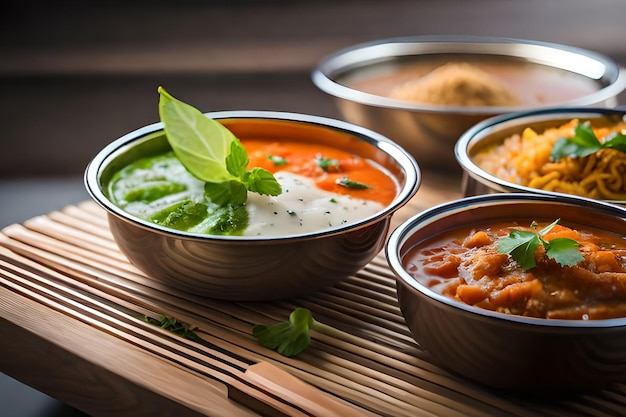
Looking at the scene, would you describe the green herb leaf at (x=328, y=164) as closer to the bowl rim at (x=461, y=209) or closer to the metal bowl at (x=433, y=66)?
the metal bowl at (x=433, y=66)

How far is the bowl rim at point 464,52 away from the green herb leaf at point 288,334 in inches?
44.5

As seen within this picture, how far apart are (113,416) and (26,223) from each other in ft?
3.10

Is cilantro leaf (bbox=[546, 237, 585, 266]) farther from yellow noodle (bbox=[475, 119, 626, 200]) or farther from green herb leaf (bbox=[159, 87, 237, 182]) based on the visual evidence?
green herb leaf (bbox=[159, 87, 237, 182])

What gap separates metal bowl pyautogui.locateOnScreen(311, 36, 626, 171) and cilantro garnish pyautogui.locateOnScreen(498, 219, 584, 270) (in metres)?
1.17

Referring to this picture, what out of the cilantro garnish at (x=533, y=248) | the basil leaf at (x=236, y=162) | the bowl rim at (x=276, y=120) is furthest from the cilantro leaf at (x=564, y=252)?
the basil leaf at (x=236, y=162)

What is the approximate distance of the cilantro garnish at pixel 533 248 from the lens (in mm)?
1883

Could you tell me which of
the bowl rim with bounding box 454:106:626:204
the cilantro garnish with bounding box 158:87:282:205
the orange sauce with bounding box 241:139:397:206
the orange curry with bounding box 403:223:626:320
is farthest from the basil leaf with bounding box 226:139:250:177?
the bowl rim with bounding box 454:106:626:204

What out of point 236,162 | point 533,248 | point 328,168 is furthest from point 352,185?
point 533,248

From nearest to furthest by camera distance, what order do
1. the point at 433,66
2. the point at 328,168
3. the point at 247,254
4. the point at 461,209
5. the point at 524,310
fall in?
the point at 524,310
the point at 247,254
the point at 461,209
the point at 328,168
the point at 433,66

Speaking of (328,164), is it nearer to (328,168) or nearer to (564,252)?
(328,168)

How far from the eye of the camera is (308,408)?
6.27ft

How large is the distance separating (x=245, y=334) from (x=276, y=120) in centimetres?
98

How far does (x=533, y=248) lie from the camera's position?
6.31ft

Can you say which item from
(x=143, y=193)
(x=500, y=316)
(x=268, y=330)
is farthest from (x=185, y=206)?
(x=500, y=316)
